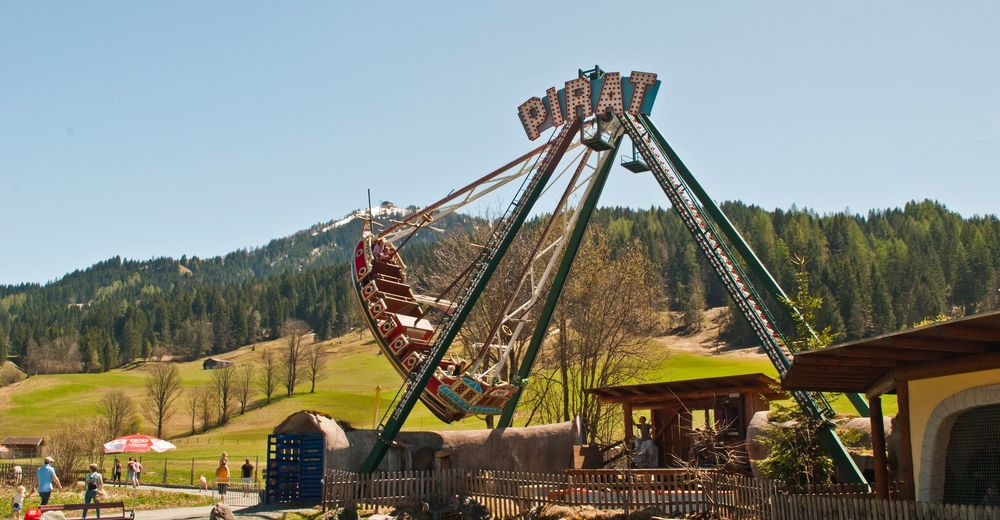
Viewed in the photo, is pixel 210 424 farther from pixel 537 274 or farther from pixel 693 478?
pixel 693 478

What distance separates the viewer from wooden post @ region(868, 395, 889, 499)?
53.1 feet

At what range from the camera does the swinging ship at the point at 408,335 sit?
2823cm

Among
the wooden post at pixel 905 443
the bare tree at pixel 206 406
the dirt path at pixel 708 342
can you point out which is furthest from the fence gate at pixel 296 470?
the dirt path at pixel 708 342

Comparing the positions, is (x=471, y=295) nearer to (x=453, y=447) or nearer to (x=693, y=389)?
(x=453, y=447)

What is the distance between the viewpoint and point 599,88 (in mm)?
27234

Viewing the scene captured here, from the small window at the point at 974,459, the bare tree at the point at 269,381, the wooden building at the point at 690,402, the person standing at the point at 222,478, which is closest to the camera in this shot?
the small window at the point at 974,459

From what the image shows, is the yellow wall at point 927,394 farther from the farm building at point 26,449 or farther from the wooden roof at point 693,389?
the farm building at point 26,449

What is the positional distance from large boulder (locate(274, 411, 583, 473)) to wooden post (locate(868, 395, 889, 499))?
13.1 metres

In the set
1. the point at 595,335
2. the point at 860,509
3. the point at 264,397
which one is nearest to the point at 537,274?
the point at 595,335

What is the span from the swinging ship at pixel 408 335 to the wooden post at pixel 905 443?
50.2ft

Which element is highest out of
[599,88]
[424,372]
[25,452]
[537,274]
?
[599,88]

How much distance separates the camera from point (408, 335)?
1127 inches

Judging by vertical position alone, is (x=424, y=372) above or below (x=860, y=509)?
above

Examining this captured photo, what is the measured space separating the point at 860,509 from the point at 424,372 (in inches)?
579
